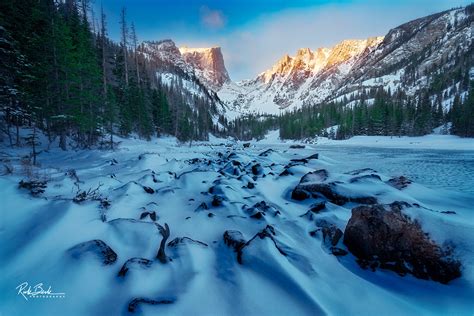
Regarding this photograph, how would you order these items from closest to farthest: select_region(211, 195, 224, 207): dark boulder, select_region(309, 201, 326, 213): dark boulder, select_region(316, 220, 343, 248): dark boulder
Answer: select_region(316, 220, 343, 248): dark boulder, select_region(309, 201, 326, 213): dark boulder, select_region(211, 195, 224, 207): dark boulder

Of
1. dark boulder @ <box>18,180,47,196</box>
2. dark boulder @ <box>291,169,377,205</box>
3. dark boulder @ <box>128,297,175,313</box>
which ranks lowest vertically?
dark boulder @ <box>128,297,175,313</box>

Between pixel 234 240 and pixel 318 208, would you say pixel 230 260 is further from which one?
pixel 318 208

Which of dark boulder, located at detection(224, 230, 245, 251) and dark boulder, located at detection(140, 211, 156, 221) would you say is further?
dark boulder, located at detection(140, 211, 156, 221)

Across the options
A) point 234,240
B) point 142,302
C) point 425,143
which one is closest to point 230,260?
point 234,240

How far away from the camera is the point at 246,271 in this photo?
165 inches

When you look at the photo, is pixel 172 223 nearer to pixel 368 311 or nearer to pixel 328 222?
pixel 328 222

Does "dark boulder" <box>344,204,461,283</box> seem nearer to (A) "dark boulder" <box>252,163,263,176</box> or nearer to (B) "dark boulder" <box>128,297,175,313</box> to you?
(B) "dark boulder" <box>128,297,175,313</box>

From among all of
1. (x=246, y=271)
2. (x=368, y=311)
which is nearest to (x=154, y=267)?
(x=246, y=271)

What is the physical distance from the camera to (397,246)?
4.60 m

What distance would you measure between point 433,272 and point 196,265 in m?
4.23

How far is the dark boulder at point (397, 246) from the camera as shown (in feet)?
14.1

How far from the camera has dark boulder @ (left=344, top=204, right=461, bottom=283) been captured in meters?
4.30

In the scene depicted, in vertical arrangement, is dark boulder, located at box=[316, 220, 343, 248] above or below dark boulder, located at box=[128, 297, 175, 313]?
below

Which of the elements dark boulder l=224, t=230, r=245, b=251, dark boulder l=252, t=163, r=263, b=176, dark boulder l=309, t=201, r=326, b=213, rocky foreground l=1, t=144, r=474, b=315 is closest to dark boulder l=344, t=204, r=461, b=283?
rocky foreground l=1, t=144, r=474, b=315
